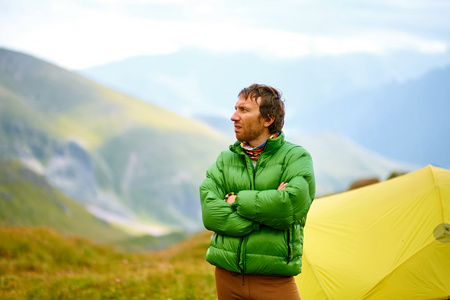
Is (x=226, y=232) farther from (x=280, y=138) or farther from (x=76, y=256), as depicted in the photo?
(x=76, y=256)

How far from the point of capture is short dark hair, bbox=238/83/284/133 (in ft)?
16.6

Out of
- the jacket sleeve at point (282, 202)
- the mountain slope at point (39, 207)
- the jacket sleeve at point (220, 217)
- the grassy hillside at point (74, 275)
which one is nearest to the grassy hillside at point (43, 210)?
the mountain slope at point (39, 207)

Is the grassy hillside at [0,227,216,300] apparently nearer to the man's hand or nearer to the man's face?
the man's hand

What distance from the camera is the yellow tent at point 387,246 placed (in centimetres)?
741

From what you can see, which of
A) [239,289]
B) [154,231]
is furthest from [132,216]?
[239,289]

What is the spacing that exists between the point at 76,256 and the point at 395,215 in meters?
10.6

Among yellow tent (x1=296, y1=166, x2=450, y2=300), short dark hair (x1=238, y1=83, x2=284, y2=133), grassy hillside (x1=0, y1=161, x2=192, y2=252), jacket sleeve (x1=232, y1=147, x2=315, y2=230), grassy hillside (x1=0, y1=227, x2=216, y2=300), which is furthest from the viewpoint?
grassy hillside (x1=0, y1=161, x2=192, y2=252)

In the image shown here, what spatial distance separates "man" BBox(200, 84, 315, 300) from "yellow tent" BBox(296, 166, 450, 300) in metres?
3.02

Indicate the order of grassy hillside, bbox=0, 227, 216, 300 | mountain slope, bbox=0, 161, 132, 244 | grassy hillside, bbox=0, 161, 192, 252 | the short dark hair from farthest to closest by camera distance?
mountain slope, bbox=0, 161, 132, 244 → grassy hillside, bbox=0, 161, 192, 252 → grassy hillside, bbox=0, 227, 216, 300 → the short dark hair

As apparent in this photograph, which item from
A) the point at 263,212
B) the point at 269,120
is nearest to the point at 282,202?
the point at 263,212

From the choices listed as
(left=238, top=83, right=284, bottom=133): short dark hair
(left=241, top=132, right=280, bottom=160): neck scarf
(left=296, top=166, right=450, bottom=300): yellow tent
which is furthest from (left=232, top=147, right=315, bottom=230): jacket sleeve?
(left=296, top=166, right=450, bottom=300): yellow tent

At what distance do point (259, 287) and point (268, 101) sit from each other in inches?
70.8

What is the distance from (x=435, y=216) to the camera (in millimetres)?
7691

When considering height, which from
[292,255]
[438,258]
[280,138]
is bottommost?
[438,258]
